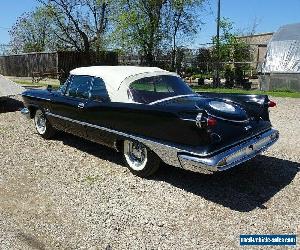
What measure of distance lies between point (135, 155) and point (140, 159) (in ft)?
0.39

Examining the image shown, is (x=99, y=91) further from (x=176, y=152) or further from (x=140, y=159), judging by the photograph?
(x=176, y=152)

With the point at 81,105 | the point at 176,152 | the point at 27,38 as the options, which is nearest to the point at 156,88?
the point at 81,105

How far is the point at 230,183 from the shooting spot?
5262 millimetres

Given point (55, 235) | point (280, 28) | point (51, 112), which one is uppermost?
point (280, 28)

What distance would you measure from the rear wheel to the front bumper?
12.5 ft

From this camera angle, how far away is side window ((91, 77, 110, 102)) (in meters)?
5.83

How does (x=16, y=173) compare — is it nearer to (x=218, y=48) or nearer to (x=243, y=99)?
(x=243, y=99)

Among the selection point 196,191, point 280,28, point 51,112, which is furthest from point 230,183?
point 280,28

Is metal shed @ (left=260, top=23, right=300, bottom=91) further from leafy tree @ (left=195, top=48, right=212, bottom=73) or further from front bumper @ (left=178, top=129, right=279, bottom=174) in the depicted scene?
front bumper @ (left=178, top=129, right=279, bottom=174)

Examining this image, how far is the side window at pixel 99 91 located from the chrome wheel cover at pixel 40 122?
2094mm

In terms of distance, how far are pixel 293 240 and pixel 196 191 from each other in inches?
59.6

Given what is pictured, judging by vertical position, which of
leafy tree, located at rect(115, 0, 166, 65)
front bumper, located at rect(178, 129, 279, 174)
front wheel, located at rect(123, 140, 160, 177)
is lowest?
front wheel, located at rect(123, 140, 160, 177)

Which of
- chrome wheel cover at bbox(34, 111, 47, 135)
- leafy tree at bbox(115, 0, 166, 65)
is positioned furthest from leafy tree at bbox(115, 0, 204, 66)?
chrome wheel cover at bbox(34, 111, 47, 135)

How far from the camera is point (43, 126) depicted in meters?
7.84
